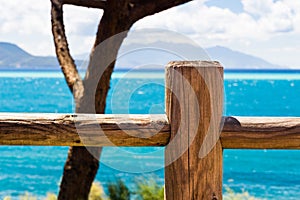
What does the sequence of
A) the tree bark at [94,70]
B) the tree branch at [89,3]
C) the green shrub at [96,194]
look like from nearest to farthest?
the tree bark at [94,70] < the tree branch at [89,3] < the green shrub at [96,194]

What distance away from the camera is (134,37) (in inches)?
98.5

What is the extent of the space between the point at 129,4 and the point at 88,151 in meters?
1.11

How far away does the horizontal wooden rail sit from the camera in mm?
1601

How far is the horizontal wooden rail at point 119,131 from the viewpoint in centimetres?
160

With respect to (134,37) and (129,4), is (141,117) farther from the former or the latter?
(129,4)

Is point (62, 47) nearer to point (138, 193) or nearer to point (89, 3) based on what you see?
point (89, 3)

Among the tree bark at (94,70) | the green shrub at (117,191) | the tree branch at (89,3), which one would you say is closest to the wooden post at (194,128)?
the tree bark at (94,70)

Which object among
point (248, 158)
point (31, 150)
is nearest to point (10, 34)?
point (31, 150)

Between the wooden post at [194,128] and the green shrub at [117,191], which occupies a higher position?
the wooden post at [194,128]

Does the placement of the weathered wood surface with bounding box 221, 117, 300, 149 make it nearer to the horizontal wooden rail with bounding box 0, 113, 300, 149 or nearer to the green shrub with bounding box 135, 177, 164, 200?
the horizontal wooden rail with bounding box 0, 113, 300, 149

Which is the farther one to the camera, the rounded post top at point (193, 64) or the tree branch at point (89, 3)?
the tree branch at point (89, 3)

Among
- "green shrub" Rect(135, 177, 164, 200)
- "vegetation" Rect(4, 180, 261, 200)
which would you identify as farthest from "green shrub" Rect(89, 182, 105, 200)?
"green shrub" Rect(135, 177, 164, 200)

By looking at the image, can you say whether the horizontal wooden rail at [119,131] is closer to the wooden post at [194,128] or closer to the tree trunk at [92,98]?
the wooden post at [194,128]

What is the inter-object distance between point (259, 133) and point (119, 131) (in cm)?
39
